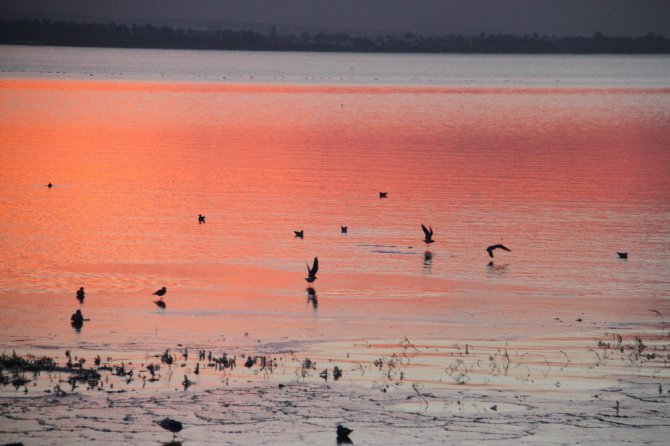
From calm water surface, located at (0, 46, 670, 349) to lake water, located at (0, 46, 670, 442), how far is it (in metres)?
0.09

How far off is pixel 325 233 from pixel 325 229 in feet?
2.18

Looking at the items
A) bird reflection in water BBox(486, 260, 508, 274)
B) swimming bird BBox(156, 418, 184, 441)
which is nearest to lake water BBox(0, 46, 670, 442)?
bird reflection in water BBox(486, 260, 508, 274)

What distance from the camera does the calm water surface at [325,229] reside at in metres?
20.1

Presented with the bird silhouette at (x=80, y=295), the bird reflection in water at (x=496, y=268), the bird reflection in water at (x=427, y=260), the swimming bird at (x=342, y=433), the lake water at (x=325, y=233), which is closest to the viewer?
the swimming bird at (x=342, y=433)

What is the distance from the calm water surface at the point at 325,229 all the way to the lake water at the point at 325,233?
0.09m

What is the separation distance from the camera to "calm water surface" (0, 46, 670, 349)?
20094mm

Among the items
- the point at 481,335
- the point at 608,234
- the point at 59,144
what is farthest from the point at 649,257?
the point at 59,144

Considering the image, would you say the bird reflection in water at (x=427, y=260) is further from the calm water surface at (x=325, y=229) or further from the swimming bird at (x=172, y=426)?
the swimming bird at (x=172, y=426)

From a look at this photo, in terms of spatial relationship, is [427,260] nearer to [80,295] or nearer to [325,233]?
[325,233]

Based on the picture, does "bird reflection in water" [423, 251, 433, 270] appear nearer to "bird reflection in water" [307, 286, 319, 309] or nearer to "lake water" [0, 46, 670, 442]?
"lake water" [0, 46, 670, 442]

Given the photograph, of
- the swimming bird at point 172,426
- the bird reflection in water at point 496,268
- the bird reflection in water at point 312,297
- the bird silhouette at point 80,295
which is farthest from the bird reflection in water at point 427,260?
the swimming bird at point 172,426

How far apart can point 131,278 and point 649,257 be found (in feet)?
38.2

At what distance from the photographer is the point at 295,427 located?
1327 centimetres

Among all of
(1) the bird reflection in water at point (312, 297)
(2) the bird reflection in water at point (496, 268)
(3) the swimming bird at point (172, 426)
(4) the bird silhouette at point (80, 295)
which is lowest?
(3) the swimming bird at point (172, 426)
